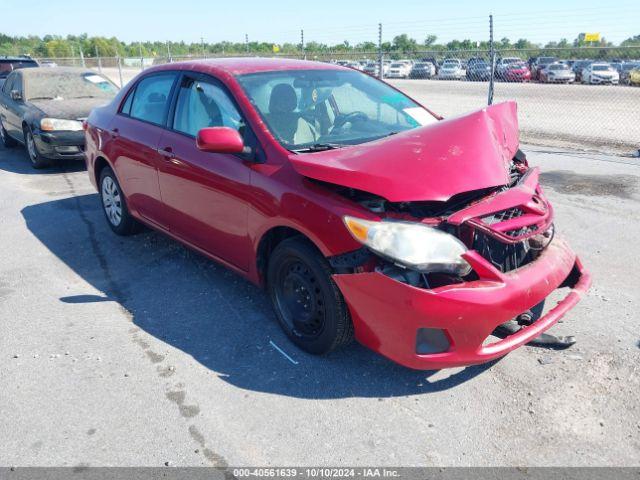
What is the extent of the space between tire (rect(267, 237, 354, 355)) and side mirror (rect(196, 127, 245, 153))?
2.19 feet

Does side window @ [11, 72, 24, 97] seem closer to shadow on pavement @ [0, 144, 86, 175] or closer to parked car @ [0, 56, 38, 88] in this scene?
shadow on pavement @ [0, 144, 86, 175]

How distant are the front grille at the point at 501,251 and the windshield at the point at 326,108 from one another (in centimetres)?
115

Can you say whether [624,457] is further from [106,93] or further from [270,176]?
[106,93]

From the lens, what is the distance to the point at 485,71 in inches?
1075

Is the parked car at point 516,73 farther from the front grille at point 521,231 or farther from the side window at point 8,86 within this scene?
the front grille at point 521,231

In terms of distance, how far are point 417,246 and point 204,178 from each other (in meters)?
1.81

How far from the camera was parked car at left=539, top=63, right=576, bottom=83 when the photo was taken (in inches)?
1246

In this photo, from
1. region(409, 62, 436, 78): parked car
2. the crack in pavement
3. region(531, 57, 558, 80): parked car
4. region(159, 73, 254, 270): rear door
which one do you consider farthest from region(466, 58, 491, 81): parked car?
region(159, 73, 254, 270): rear door

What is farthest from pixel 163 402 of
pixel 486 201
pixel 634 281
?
pixel 634 281

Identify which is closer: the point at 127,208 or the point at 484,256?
the point at 484,256

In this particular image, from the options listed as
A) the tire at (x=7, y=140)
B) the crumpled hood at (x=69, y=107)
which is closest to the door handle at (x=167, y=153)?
the crumpled hood at (x=69, y=107)

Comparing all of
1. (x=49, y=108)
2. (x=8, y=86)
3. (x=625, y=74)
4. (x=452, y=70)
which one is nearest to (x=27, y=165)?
(x=49, y=108)

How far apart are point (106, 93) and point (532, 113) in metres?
12.7

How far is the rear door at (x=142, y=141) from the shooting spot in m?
4.42
